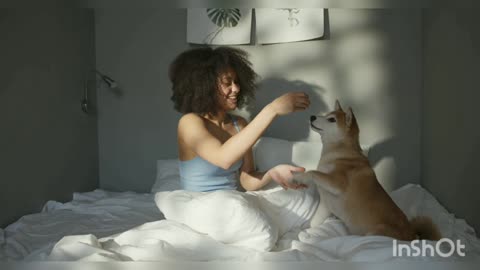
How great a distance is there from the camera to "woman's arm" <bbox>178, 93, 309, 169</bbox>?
0.94m

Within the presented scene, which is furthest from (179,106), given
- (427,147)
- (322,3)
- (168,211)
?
(322,3)

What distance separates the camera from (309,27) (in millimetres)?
1844

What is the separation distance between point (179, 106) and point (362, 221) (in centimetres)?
62

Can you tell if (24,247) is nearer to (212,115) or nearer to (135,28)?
(212,115)

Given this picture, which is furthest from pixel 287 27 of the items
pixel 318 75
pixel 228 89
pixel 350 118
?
pixel 350 118

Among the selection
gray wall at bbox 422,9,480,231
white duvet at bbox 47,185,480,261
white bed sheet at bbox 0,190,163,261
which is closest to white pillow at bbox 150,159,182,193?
white bed sheet at bbox 0,190,163,261

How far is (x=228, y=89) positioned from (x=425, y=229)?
65cm

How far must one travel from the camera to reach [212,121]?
4.33 feet

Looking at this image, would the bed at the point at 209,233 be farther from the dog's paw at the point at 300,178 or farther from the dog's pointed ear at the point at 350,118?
the dog's pointed ear at the point at 350,118

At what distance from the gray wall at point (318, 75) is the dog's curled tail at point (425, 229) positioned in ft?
2.63

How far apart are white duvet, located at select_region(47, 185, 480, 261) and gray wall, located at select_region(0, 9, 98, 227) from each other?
562mm

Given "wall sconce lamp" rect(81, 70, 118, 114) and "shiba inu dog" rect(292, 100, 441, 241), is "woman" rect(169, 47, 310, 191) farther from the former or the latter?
"wall sconce lamp" rect(81, 70, 118, 114)

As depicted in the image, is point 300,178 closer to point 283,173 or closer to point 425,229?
point 283,173

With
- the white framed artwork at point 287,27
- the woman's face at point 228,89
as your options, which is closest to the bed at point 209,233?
the woman's face at point 228,89
